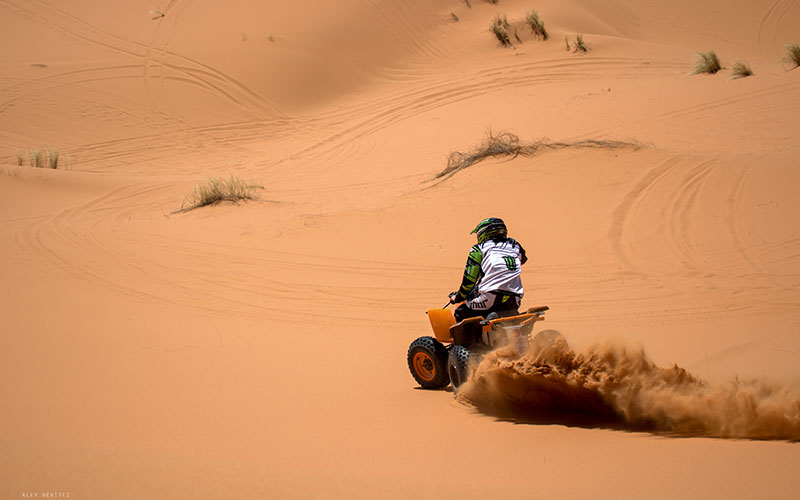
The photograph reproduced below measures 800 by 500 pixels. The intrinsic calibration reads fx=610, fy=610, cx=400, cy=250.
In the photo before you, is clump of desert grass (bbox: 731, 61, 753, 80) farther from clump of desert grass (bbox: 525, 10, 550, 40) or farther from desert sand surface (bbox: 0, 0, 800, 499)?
clump of desert grass (bbox: 525, 10, 550, 40)

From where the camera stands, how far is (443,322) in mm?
5219

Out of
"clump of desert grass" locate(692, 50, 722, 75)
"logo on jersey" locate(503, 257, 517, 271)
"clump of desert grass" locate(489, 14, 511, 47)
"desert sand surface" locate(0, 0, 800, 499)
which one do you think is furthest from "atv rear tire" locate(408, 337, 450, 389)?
"clump of desert grass" locate(489, 14, 511, 47)

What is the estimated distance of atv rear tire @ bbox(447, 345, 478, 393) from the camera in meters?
4.78

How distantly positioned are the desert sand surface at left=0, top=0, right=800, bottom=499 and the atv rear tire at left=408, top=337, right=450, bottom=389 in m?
0.13

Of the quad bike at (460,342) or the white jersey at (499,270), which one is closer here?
the quad bike at (460,342)

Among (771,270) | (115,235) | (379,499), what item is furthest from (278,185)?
(379,499)

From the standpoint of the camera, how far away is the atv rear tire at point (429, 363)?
17.2 ft

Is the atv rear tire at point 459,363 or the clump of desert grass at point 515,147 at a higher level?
the clump of desert grass at point 515,147

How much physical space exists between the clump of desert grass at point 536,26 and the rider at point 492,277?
2354cm

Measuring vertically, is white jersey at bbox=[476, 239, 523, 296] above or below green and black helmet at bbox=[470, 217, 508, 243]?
below

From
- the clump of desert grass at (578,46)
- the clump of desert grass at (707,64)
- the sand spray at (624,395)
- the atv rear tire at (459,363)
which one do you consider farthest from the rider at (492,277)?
the clump of desert grass at (578,46)

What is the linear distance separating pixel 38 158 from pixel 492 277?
675 inches

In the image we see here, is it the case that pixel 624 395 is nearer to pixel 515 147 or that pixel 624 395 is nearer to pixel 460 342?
pixel 460 342

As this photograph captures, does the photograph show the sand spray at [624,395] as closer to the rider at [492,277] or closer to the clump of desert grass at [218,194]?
the rider at [492,277]
